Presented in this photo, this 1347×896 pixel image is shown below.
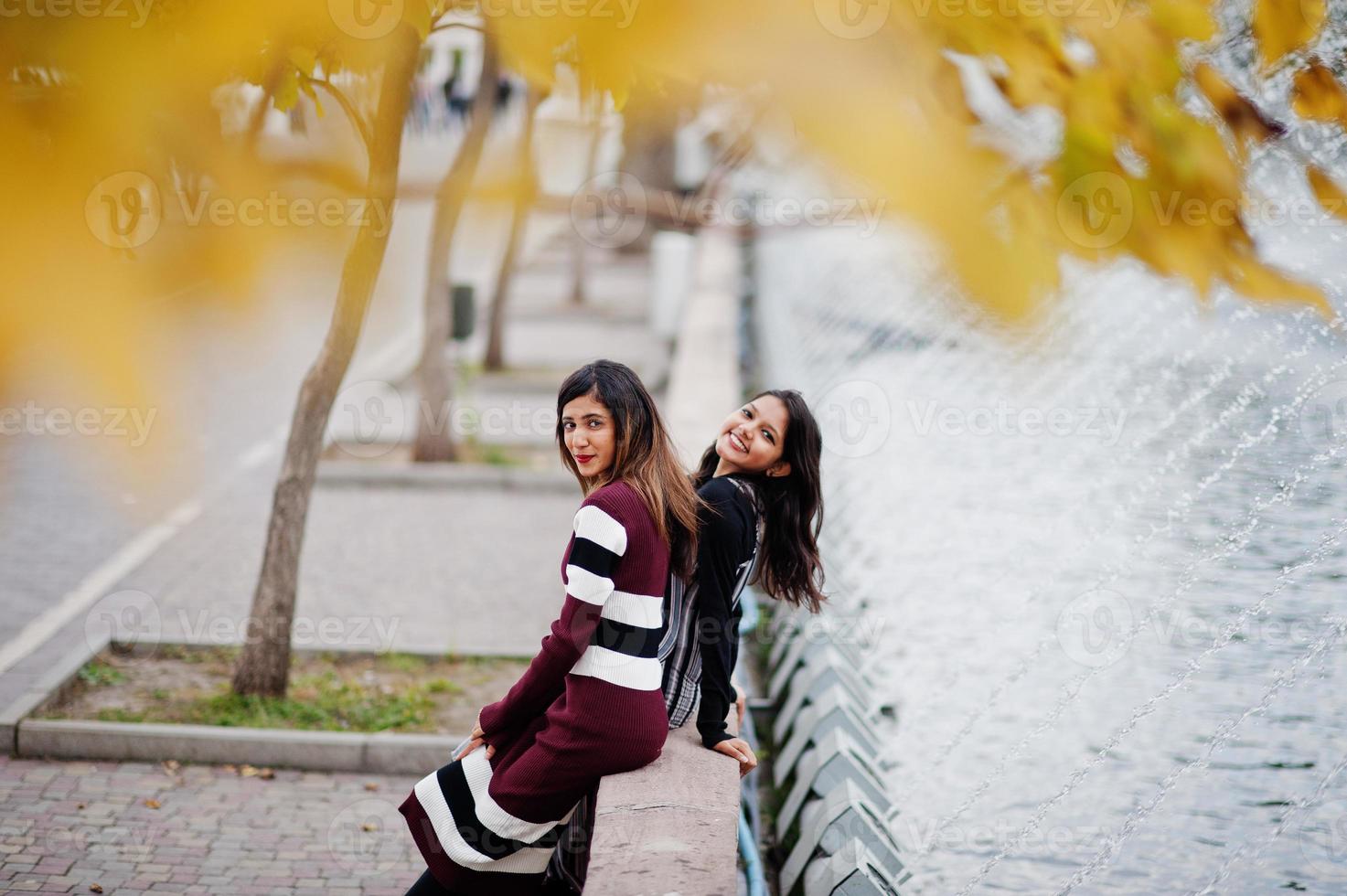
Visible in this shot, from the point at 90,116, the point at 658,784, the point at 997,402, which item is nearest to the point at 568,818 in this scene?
the point at 658,784

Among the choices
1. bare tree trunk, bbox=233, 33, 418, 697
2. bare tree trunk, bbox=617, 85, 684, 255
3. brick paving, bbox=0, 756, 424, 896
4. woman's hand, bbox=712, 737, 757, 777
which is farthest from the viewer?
bare tree trunk, bbox=617, 85, 684, 255

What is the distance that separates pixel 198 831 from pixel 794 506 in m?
2.84

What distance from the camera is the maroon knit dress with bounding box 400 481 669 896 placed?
3.39 m

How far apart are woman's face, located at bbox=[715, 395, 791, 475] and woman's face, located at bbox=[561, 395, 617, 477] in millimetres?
440

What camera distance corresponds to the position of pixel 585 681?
3461 mm

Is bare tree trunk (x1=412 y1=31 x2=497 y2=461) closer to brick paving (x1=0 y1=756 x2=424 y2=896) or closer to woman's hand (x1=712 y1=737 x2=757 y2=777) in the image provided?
brick paving (x1=0 y1=756 x2=424 y2=896)

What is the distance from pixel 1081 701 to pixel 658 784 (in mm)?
3668

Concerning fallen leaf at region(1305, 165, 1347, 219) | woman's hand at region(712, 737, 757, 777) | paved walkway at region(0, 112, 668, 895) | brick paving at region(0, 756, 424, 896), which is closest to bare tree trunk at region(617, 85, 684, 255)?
paved walkway at region(0, 112, 668, 895)

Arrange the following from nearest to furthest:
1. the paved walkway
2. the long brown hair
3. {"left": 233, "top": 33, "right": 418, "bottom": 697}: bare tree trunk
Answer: the long brown hair, the paved walkway, {"left": 233, "top": 33, "right": 418, "bottom": 697}: bare tree trunk

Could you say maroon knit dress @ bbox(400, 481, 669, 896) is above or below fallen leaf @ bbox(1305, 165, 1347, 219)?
below

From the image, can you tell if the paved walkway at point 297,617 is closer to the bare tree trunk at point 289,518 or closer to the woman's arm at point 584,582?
the bare tree trunk at point 289,518

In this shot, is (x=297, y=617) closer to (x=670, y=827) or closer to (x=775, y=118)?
(x=670, y=827)

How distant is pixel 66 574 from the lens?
26.5 ft

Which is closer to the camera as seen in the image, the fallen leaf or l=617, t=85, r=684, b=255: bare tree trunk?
the fallen leaf
